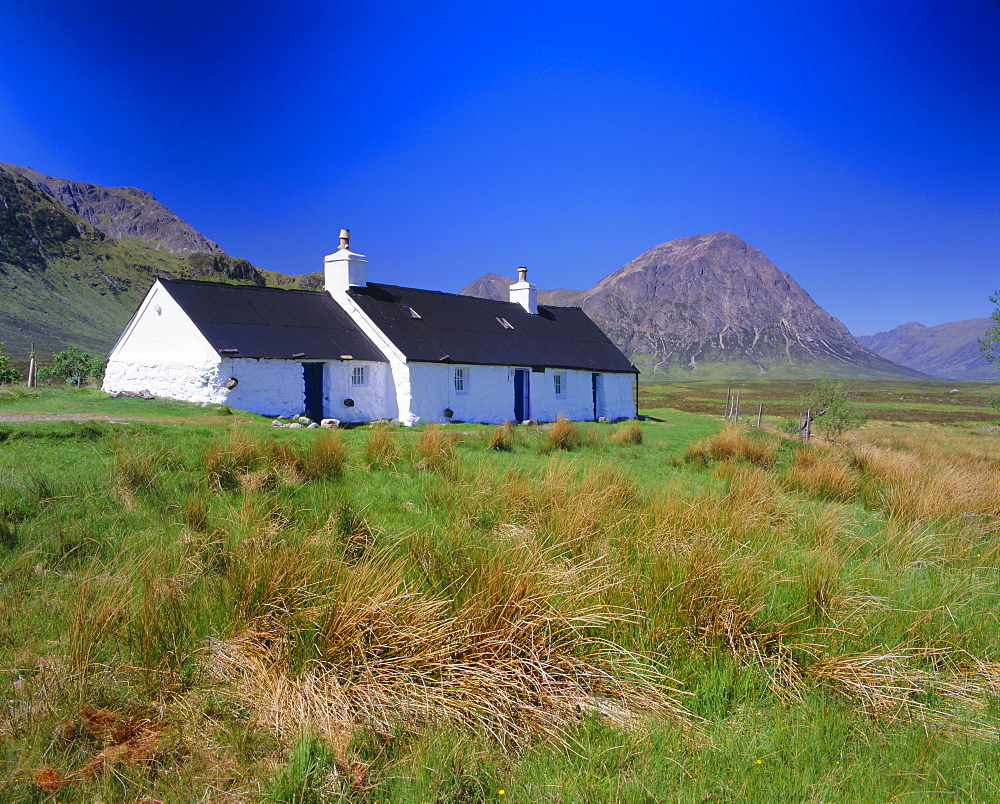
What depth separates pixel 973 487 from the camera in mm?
10844

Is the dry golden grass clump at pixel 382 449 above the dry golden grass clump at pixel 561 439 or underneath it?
above

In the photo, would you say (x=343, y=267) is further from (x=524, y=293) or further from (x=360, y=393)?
(x=524, y=293)

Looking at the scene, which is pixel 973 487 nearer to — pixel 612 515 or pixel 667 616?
pixel 612 515

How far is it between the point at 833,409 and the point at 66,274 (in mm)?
145373

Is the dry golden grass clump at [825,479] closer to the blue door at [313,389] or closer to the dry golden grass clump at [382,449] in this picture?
the dry golden grass clump at [382,449]

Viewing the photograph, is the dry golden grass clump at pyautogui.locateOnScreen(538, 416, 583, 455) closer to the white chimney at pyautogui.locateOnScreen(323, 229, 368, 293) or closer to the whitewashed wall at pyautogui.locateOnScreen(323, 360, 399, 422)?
the whitewashed wall at pyautogui.locateOnScreen(323, 360, 399, 422)

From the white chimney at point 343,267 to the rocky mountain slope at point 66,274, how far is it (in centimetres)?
7723

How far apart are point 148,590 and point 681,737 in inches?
140

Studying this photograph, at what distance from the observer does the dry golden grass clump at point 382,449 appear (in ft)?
35.3

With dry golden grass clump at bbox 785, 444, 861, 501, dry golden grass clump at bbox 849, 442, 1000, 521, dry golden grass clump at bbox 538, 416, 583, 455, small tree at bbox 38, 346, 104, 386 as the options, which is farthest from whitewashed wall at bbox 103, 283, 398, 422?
dry golden grass clump at bbox 849, 442, 1000, 521

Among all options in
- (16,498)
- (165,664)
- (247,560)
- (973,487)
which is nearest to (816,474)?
(973,487)

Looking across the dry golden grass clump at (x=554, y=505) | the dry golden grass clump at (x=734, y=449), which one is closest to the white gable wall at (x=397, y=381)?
the dry golden grass clump at (x=734, y=449)

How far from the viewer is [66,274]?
132 m

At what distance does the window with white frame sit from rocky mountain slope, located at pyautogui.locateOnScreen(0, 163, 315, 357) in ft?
266
